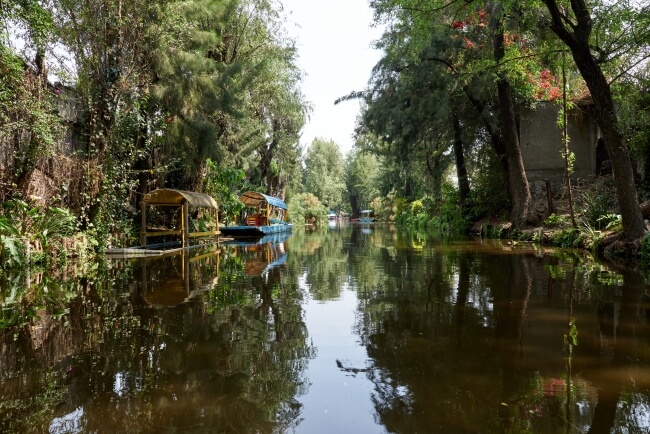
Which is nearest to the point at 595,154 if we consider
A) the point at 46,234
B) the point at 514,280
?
the point at 514,280

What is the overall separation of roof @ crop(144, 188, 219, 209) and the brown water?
819 cm

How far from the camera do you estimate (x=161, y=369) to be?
12.8 ft

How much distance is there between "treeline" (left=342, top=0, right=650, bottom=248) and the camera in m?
11.1

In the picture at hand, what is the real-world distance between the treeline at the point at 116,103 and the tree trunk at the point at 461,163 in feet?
33.0

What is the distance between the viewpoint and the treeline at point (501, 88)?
11.1m

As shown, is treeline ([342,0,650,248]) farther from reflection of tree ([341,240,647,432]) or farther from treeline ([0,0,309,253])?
treeline ([0,0,309,253])

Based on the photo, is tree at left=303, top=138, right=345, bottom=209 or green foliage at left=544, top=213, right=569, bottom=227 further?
tree at left=303, top=138, right=345, bottom=209

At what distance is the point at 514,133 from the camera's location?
19391mm

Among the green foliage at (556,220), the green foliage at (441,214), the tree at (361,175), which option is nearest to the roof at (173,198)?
the green foliage at (556,220)

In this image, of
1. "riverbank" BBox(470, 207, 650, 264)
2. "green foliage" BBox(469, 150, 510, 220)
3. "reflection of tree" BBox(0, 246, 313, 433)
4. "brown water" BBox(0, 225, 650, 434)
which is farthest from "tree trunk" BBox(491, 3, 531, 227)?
"reflection of tree" BBox(0, 246, 313, 433)

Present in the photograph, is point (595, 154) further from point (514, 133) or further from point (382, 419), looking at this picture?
point (382, 419)

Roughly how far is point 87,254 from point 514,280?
35.1 feet

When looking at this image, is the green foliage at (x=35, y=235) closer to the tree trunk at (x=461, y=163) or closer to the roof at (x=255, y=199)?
the roof at (x=255, y=199)

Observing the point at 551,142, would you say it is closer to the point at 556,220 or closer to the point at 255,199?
the point at 556,220
